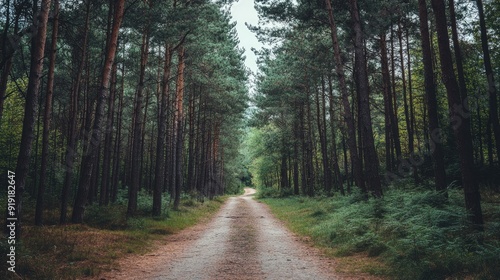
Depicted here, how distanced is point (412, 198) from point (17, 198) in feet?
37.1

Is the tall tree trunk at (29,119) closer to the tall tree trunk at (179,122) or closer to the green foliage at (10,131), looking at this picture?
the tall tree trunk at (179,122)

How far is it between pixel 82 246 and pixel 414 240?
27.2ft

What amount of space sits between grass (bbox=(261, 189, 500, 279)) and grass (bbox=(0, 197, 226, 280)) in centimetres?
570

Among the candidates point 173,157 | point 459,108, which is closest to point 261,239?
point 459,108

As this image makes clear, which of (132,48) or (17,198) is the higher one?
(132,48)

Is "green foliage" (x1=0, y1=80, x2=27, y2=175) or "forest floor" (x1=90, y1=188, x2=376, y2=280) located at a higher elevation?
"green foliage" (x1=0, y1=80, x2=27, y2=175)

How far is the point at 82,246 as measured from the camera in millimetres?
8242

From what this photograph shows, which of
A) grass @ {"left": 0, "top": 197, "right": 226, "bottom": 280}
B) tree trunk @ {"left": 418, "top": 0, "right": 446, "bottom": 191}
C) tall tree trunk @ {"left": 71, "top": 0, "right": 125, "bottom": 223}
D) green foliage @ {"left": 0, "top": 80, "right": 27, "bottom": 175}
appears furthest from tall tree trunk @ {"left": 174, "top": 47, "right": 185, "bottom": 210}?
green foliage @ {"left": 0, "top": 80, "right": 27, "bottom": 175}

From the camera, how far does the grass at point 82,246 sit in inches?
239

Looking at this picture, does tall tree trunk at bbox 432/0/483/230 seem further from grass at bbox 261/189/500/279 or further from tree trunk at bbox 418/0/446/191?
tree trunk at bbox 418/0/446/191

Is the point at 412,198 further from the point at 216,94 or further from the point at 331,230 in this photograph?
the point at 216,94

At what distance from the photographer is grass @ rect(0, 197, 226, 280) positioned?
20.0 ft

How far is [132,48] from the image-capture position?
21.1 metres

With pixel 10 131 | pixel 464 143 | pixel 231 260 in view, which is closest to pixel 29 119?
pixel 231 260
